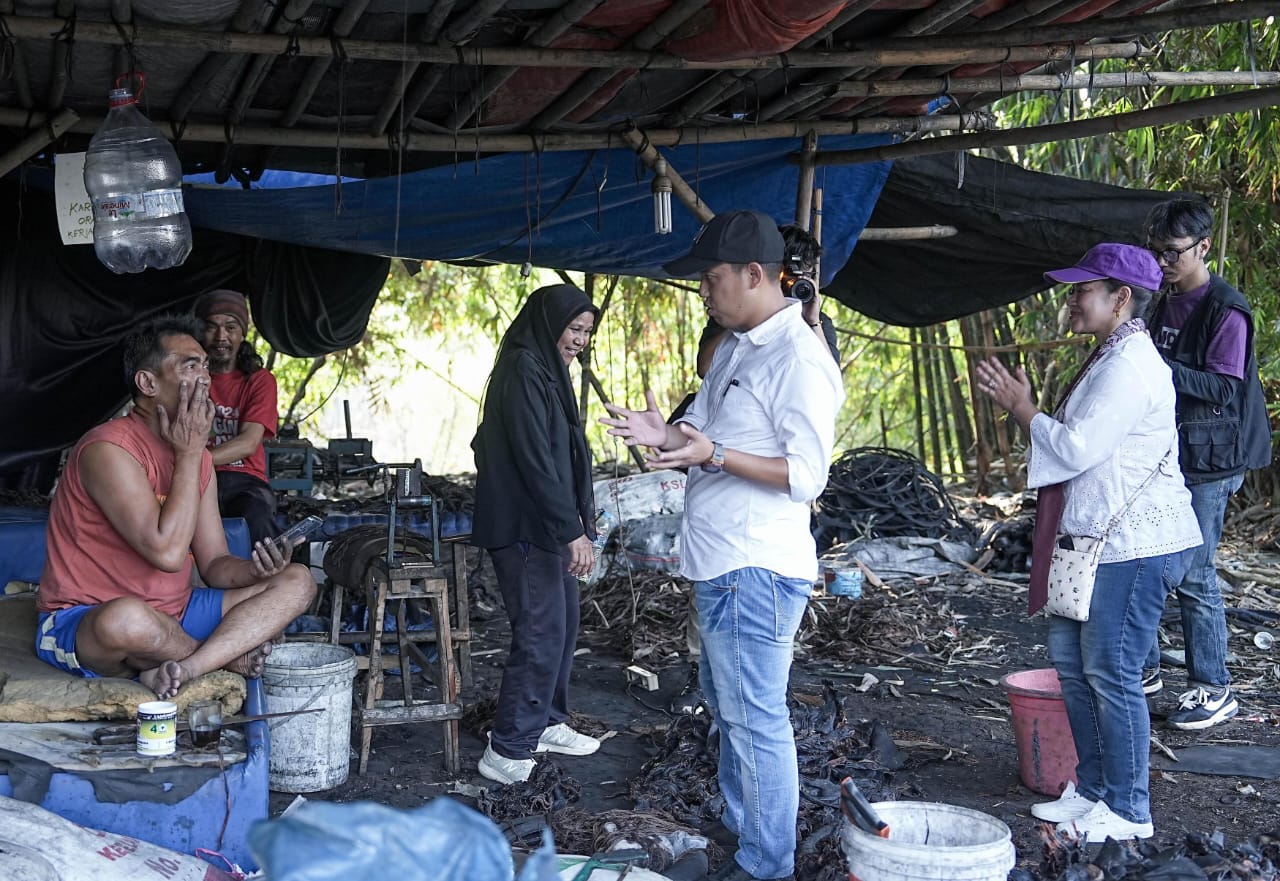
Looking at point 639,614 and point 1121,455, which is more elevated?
point 1121,455

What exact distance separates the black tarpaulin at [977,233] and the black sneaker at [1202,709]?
2.55m

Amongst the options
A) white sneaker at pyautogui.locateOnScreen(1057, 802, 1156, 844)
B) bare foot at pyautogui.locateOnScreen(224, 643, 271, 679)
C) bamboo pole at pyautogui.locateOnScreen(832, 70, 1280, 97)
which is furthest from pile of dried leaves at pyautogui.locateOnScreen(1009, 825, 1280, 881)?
bamboo pole at pyautogui.locateOnScreen(832, 70, 1280, 97)

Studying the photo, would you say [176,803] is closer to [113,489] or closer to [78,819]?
[78,819]

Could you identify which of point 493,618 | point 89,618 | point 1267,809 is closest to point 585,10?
point 89,618

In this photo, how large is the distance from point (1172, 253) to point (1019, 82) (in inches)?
41.5

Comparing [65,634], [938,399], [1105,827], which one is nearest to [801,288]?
[1105,827]

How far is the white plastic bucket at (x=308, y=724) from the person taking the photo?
420 cm

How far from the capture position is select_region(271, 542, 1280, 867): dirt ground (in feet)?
13.8

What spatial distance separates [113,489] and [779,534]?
7.14 feet

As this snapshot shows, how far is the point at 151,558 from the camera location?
3902 mm

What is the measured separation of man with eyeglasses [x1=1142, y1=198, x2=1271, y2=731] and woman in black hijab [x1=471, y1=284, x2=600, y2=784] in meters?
2.46

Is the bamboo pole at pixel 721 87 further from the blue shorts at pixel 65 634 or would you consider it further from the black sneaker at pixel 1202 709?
the black sneaker at pixel 1202 709

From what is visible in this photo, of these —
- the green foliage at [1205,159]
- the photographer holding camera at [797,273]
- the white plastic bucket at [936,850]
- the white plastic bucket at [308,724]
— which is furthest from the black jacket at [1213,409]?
the white plastic bucket at [308,724]

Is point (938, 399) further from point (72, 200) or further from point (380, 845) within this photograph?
point (380, 845)
